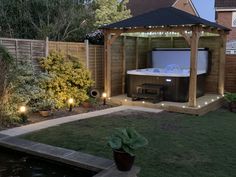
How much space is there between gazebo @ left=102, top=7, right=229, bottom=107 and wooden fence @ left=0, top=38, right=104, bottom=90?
0.42 metres

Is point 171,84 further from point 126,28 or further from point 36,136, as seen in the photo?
point 36,136

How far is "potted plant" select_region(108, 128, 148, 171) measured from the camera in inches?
150

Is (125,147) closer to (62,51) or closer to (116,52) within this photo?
(62,51)

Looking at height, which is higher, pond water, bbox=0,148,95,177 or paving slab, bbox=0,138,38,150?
paving slab, bbox=0,138,38,150

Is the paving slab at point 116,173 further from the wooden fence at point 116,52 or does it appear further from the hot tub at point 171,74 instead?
the hot tub at point 171,74

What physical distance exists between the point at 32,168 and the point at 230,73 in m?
8.18

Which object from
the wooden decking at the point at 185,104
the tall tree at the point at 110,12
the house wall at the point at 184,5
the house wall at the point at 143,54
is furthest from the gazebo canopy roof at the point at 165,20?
the house wall at the point at 184,5

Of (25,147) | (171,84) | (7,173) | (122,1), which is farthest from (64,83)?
(122,1)

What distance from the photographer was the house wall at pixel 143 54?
10.4 metres

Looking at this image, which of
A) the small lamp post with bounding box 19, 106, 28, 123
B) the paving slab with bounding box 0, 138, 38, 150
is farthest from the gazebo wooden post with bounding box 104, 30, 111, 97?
the paving slab with bounding box 0, 138, 38, 150

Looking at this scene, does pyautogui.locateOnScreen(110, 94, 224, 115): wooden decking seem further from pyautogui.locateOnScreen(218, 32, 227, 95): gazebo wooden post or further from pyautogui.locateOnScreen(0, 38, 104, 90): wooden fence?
pyautogui.locateOnScreen(0, 38, 104, 90): wooden fence

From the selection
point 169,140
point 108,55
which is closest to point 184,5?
point 108,55

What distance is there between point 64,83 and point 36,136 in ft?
9.40

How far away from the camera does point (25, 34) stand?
1206 cm
